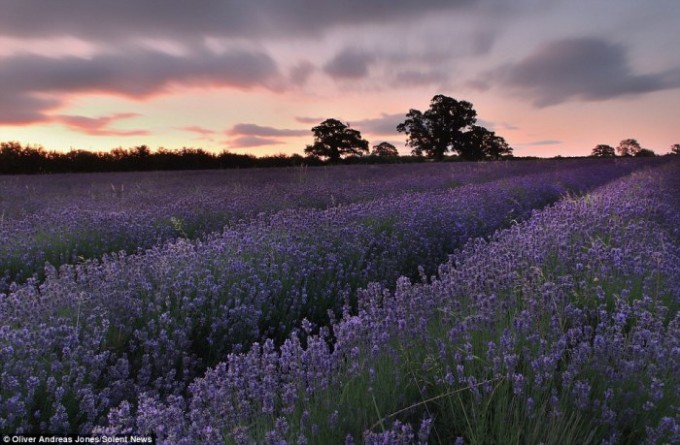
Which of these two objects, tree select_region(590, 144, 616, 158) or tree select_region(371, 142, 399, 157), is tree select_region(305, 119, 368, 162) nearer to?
tree select_region(371, 142, 399, 157)

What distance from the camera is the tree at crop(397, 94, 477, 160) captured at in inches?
1646

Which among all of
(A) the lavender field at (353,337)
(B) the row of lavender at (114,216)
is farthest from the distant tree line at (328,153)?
(A) the lavender field at (353,337)

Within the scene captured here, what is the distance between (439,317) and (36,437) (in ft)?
6.23

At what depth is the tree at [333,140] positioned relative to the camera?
138 feet

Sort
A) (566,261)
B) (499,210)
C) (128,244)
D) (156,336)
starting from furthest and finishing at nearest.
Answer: (499,210) < (128,244) < (566,261) < (156,336)

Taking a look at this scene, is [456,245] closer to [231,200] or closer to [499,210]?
[499,210]

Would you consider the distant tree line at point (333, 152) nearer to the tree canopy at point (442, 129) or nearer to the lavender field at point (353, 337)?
the tree canopy at point (442, 129)

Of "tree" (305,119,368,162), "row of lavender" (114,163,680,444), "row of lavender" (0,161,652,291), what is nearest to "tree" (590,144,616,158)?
"tree" (305,119,368,162)

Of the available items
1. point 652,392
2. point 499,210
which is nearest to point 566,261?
point 652,392

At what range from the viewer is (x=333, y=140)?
42125 mm

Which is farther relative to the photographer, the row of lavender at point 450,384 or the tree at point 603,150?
the tree at point 603,150

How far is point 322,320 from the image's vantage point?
4137 mm

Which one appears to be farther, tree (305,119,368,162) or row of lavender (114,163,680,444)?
tree (305,119,368,162)

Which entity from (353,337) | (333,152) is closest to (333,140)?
(333,152)
